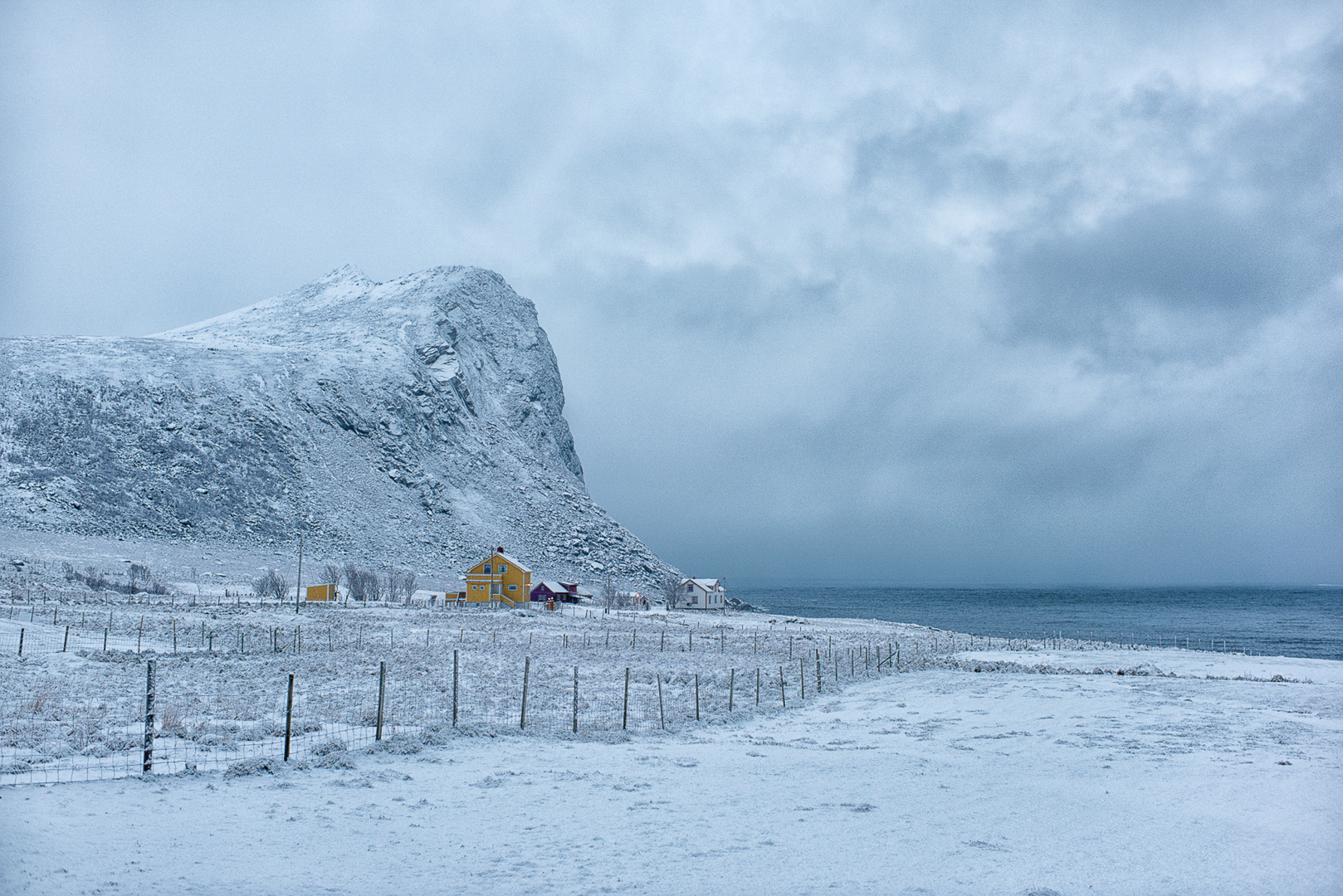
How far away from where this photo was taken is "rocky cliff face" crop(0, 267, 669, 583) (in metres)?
87.6

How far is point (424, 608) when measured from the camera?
68.6 m

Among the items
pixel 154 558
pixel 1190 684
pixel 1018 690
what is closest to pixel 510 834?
pixel 1018 690

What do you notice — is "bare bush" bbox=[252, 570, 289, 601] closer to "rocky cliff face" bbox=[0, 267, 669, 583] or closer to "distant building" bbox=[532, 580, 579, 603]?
"rocky cliff face" bbox=[0, 267, 669, 583]

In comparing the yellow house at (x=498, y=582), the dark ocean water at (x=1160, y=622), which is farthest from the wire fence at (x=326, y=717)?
the dark ocean water at (x=1160, y=622)

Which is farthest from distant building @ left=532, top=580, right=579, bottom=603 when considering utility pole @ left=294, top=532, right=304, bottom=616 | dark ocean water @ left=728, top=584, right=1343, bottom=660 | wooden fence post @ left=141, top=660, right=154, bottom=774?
wooden fence post @ left=141, top=660, right=154, bottom=774

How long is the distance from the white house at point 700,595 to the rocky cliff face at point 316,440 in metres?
9.57

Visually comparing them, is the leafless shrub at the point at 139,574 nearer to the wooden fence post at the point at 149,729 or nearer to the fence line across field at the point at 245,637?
the fence line across field at the point at 245,637

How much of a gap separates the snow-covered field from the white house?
268ft

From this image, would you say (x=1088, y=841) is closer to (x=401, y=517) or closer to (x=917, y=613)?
(x=401, y=517)

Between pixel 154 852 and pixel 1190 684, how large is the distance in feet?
115

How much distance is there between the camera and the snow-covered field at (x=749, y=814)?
1051cm

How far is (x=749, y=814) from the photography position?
13.5 m

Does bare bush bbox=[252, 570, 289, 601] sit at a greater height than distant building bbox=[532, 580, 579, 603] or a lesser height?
greater

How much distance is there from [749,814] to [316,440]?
107 meters
